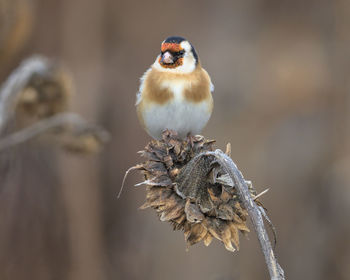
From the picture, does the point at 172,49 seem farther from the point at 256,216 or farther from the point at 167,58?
the point at 256,216

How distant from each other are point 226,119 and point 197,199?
4409 millimetres

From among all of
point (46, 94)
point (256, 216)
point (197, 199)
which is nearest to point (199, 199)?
point (197, 199)

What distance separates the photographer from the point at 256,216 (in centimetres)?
135

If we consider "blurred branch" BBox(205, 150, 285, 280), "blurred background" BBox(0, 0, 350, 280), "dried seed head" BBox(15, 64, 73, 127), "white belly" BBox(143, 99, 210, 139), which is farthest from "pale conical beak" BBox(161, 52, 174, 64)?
"blurred background" BBox(0, 0, 350, 280)

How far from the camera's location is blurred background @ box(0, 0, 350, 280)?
17.4ft

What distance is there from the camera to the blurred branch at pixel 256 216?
1.28 m

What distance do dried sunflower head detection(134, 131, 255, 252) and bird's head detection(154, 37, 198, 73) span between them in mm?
803

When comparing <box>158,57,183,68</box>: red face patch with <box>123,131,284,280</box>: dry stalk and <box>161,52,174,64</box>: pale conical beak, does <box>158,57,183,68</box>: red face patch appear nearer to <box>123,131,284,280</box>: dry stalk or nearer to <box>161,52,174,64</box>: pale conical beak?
<box>161,52,174,64</box>: pale conical beak

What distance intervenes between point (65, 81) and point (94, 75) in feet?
10.1

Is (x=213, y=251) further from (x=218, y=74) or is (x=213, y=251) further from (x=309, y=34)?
(x=309, y=34)

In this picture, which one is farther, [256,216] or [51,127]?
[51,127]

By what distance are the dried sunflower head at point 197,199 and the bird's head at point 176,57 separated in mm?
803

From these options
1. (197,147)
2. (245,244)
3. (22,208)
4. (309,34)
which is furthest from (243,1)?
(197,147)

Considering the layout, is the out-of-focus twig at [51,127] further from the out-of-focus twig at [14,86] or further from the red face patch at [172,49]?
the red face patch at [172,49]
